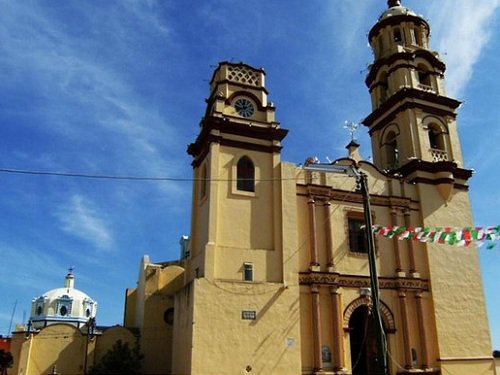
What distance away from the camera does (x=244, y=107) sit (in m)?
22.3

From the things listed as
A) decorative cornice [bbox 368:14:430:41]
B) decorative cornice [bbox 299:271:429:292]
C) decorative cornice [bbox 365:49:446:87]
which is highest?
decorative cornice [bbox 368:14:430:41]

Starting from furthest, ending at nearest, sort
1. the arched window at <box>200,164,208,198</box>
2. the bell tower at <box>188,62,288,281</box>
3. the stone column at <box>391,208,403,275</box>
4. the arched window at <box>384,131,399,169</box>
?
the arched window at <box>384,131,399,169</box> → the stone column at <box>391,208,403,275</box> → the arched window at <box>200,164,208,198</box> → the bell tower at <box>188,62,288,281</box>

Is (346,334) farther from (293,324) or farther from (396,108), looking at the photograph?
(396,108)

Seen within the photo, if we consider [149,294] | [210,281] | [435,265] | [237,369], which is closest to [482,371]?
[435,265]

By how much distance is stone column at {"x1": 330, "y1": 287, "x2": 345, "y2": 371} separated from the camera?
19219 mm

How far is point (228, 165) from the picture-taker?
819 inches

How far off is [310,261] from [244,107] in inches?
287

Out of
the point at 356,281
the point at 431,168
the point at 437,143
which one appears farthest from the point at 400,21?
the point at 356,281

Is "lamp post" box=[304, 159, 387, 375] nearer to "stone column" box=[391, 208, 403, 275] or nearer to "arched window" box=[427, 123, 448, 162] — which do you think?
"stone column" box=[391, 208, 403, 275]

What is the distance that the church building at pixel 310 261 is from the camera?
1844cm

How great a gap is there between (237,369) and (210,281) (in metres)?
3.18

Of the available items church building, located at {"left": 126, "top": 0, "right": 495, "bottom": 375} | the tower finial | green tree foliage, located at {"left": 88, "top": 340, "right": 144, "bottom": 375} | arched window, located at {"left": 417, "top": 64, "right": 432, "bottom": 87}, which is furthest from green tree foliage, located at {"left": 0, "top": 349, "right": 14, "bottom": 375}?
the tower finial

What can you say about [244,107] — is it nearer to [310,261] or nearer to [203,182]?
[203,182]

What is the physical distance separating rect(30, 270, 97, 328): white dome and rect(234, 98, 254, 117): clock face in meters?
28.4
